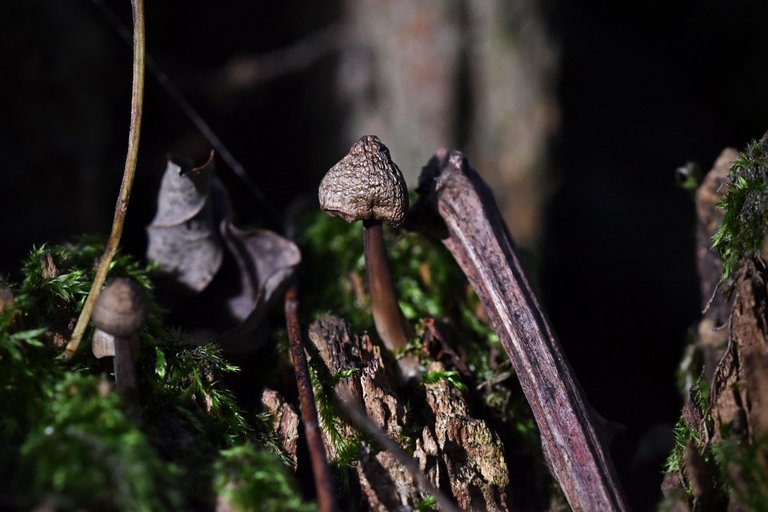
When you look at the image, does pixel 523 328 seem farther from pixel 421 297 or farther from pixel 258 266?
pixel 258 266

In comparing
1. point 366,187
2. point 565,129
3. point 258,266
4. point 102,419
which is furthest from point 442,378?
point 565,129

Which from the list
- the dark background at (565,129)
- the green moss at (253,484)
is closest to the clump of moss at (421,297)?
the green moss at (253,484)

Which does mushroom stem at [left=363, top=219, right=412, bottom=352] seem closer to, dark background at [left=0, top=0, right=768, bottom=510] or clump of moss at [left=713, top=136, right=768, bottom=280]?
clump of moss at [left=713, top=136, right=768, bottom=280]

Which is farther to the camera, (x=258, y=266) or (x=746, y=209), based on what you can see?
(x=258, y=266)

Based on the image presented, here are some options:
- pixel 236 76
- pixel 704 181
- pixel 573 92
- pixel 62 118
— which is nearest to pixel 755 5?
pixel 573 92

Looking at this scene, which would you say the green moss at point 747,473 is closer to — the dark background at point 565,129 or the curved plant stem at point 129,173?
the curved plant stem at point 129,173

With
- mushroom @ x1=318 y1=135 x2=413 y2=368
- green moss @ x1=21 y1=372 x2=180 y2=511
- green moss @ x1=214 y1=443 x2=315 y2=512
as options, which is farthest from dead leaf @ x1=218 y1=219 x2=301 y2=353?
green moss @ x1=21 y1=372 x2=180 y2=511
